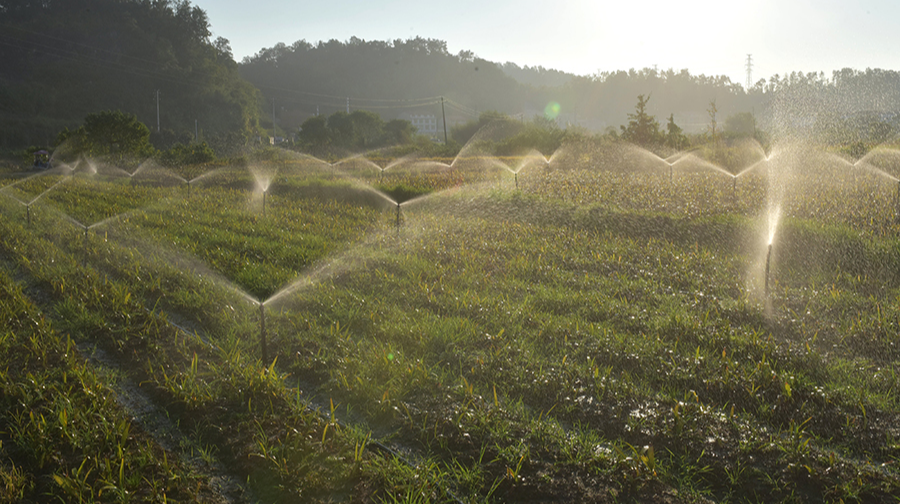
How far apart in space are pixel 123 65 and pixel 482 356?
83.5 meters

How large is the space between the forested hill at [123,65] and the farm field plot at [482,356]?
202 ft

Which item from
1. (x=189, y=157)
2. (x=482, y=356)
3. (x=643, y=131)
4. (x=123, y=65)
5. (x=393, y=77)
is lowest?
(x=482, y=356)

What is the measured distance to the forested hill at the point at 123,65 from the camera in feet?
221

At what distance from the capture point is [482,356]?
13.6 feet

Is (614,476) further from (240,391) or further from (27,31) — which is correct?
(27,31)

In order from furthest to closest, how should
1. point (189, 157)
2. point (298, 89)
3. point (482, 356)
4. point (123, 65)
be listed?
point (298, 89) < point (123, 65) < point (189, 157) < point (482, 356)

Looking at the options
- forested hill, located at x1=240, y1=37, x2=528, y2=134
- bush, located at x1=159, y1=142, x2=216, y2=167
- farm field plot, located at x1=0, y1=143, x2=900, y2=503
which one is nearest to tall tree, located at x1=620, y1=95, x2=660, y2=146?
farm field plot, located at x1=0, y1=143, x2=900, y2=503

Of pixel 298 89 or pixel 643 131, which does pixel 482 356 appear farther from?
pixel 298 89

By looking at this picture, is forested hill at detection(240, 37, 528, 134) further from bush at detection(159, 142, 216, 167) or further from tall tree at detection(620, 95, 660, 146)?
tall tree at detection(620, 95, 660, 146)

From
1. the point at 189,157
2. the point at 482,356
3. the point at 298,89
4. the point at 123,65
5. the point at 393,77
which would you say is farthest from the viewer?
the point at 393,77

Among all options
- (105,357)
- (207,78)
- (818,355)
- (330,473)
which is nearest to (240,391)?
(330,473)

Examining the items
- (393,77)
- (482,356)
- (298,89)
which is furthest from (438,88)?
(482,356)

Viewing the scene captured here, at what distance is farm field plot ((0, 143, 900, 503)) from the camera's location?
2.84 metres

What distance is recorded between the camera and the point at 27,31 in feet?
242
